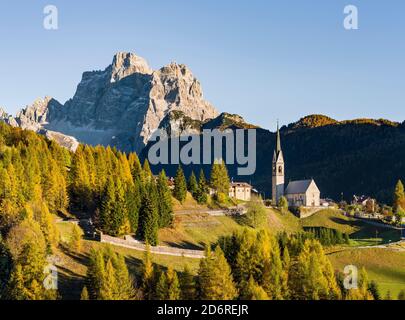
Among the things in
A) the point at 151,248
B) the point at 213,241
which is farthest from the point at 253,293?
the point at 213,241

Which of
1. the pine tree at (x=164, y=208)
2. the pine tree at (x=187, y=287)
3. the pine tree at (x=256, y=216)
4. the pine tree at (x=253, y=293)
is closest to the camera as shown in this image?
the pine tree at (x=253, y=293)

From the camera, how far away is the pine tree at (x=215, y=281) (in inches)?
2640

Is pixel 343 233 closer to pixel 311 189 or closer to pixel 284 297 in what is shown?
pixel 311 189

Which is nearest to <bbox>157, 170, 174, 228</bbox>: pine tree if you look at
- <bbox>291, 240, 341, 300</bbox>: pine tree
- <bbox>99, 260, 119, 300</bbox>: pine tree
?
<bbox>291, 240, 341, 300</bbox>: pine tree

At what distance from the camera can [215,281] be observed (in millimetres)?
67812

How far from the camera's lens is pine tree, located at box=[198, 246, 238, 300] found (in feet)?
220

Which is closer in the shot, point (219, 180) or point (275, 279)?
point (275, 279)

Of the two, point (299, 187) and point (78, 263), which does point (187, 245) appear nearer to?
point (78, 263)

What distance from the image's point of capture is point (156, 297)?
65062 mm

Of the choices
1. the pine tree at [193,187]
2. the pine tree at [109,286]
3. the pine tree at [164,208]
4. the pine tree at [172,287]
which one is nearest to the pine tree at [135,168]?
the pine tree at [164,208]

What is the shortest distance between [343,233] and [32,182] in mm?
63353

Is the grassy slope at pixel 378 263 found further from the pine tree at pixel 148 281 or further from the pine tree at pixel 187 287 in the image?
the pine tree at pixel 148 281

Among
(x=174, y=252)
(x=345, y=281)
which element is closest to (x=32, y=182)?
(x=174, y=252)

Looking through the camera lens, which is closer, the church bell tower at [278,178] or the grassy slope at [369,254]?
the grassy slope at [369,254]
